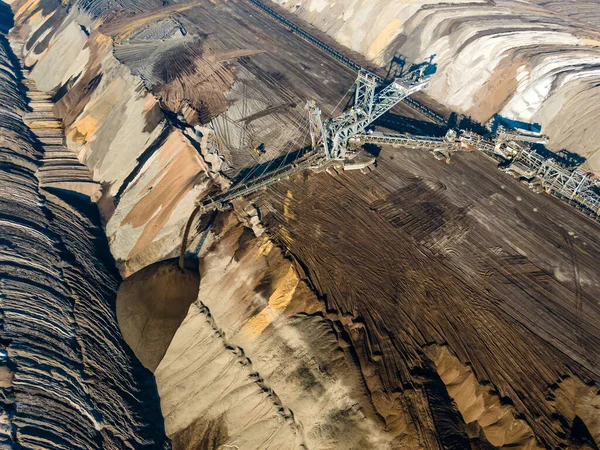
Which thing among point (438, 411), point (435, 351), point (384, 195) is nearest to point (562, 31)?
point (384, 195)

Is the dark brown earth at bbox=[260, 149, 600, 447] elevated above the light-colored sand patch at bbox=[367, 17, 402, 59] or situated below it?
below

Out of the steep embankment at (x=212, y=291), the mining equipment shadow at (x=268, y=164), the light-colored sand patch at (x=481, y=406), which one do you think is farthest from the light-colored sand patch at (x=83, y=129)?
the light-colored sand patch at (x=481, y=406)

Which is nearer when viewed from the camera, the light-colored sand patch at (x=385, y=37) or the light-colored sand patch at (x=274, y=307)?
the light-colored sand patch at (x=274, y=307)

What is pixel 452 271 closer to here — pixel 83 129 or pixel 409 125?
pixel 409 125

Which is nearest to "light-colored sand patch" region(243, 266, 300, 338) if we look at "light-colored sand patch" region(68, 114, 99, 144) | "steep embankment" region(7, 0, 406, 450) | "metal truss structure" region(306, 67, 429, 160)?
"steep embankment" region(7, 0, 406, 450)

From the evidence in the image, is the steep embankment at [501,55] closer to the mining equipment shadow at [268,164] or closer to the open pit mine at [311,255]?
the open pit mine at [311,255]

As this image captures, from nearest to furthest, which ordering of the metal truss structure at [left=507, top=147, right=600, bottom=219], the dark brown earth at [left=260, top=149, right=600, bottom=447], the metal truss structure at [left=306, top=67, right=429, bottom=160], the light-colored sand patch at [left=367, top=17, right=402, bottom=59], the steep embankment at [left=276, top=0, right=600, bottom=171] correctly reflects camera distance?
the dark brown earth at [left=260, top=149, right=600, bottom=447], the metal truss structure at [left=507, top=147, right=600, bottom=219], the metal truss structure at [left=306, top=67, right=429, bottom=160], the steep embankment at [left=276, top=0, right=600, bottom=171], the light-colored sand patch at [left=367, top=17, right=402, bottom=59]

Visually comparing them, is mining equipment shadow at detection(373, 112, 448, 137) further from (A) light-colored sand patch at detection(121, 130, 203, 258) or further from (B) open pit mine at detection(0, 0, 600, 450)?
(A) light-colored sand patch at detection(121, 130, 203, 258)
